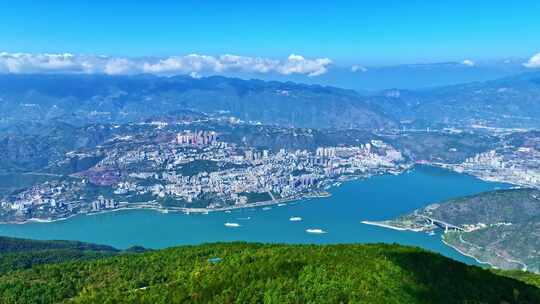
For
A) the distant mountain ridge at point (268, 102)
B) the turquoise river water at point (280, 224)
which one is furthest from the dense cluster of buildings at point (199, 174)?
the distant mountain ridge at point (268, 102)

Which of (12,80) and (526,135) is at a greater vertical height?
(12,80)

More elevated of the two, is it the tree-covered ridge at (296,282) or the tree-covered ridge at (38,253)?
the tree-covered ridge at (296,282)

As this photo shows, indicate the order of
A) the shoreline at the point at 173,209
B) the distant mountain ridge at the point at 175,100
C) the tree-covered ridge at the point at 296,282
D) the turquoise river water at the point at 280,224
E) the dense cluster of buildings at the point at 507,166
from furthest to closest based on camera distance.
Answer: the distant mountain ridge at the point at 175,100 → the dense cluster of buildings at the point at 507,166 → the shoreline at the point at 173,209 → the turquoise river water at the point at 280,224 → the tree-covered ridge at the point at 296,282

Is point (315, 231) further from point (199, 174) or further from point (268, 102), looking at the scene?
point (268, 102)

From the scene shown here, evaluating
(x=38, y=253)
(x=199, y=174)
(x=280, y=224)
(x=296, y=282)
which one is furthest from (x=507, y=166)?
(x=296, y=282)

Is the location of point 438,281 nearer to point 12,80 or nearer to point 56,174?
point 56,174

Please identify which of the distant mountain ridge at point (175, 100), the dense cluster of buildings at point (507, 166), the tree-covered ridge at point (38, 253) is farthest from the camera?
Result: the distant mountain ridge at point (175, 100)

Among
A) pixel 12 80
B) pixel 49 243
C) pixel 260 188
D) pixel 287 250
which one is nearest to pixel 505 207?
pixel 260 188

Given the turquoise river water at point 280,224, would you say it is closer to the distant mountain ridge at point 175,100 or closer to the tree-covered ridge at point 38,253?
the tree-covered ridge at point 38,253
